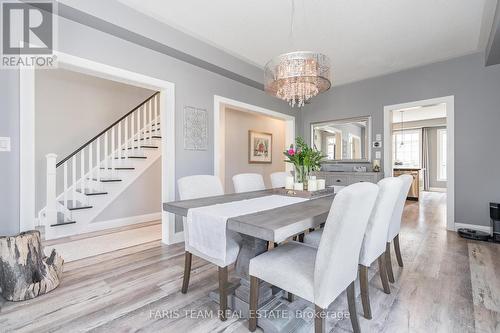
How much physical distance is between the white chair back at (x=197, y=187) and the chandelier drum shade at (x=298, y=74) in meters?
1.13

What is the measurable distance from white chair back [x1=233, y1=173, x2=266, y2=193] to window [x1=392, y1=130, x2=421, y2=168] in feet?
25.1

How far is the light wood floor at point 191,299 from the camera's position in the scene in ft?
5.00

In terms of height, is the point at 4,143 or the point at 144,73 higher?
the point at 144,73

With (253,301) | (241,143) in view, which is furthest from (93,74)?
(241,143)

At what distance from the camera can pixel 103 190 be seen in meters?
3.76

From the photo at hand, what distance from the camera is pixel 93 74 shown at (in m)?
2.52

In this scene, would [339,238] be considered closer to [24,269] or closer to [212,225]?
[212,225]

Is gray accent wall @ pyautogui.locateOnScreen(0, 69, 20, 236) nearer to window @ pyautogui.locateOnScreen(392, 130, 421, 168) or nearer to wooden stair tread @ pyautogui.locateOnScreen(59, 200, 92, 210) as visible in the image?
wooden stair tread @ pyautogui.locateOnScreen(59, 200, 92, 210)

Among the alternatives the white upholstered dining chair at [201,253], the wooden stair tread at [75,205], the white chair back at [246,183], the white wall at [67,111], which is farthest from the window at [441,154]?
the wooden stair tread at [75,205]

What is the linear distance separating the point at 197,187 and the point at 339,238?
4.74 feet

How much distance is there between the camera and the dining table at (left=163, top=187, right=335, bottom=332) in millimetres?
1234

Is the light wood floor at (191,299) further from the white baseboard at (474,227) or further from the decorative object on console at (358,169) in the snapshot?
the decorative object on console at (358,169)

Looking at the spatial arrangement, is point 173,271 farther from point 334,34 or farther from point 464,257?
point 334,34

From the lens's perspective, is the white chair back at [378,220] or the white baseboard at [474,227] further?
the white baseboard at [474,227]
